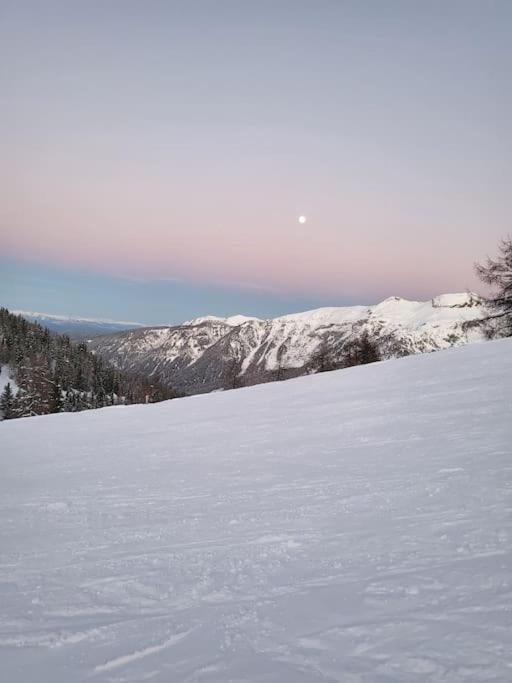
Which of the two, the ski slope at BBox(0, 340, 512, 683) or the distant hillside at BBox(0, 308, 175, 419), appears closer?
the ski slope at BBox(0, 340, 512, 683)

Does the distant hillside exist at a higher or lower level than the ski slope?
higher

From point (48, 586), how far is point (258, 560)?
7.48ft

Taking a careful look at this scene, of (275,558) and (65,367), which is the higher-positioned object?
(65,367)

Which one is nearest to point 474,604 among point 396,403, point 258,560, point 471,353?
point 258,560

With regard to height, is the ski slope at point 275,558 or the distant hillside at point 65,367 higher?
the distant hillside at point 65,367

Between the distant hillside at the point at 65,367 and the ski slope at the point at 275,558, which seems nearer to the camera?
the ski slope at the point at 275,558

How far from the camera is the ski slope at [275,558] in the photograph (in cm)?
305

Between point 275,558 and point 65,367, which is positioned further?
point 65,367

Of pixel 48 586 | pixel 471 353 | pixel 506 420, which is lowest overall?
pixel 48 586

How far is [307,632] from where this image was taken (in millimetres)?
3289

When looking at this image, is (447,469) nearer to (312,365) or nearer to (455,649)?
(455,649)

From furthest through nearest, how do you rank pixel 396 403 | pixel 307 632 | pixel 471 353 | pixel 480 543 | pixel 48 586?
pixel 471 353 < pixel 396 403 < pixel 48 586 < pixel 480 543 < pixel 307 632

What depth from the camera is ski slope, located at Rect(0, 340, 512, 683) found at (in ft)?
10.00

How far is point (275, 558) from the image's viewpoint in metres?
4.76
